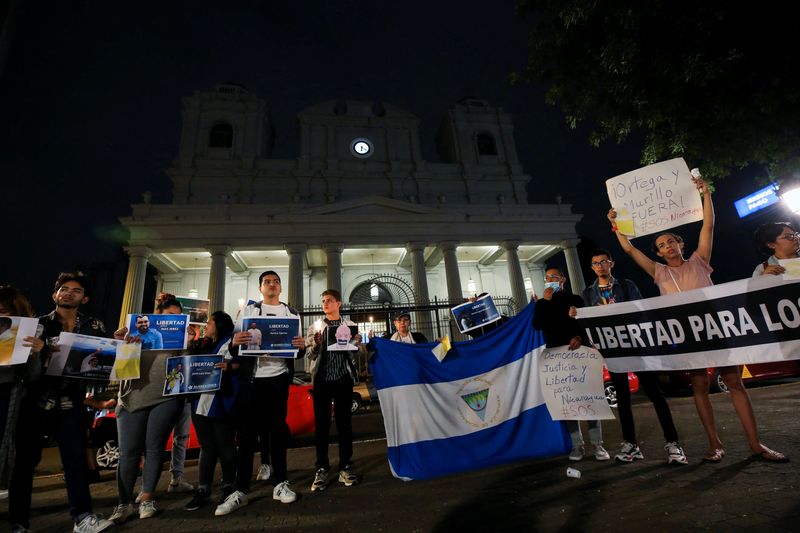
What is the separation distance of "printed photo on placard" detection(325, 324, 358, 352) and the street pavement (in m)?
1.39

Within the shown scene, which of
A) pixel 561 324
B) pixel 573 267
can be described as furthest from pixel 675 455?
pixel 573 267

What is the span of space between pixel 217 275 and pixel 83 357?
1713 cm

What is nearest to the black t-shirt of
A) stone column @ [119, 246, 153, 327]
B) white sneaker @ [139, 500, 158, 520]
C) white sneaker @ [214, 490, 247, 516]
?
white sneaker @ [214, 490, 247, 516]

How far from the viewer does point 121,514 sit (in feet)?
10.1

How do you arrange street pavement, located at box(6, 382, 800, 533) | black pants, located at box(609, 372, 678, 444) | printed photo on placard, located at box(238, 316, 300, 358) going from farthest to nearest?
black pants, located at box(609, 372, 678, 444) → printed photo on placard, located at box(238, 316, 300, 358) → street pavement, located at box(6, 382, 800, 533)

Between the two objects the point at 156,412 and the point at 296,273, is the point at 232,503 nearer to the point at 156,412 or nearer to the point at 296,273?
the point at 156,412

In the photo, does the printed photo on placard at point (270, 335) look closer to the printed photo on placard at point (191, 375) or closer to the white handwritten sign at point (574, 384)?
the printed photo on placard at point (191, 375)

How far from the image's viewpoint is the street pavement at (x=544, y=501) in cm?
238

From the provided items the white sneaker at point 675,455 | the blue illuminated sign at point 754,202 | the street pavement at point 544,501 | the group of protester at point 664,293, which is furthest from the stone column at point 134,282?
the blue illuminated sign at point 754,202

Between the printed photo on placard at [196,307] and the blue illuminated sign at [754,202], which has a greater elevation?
the blue illuminated sign at [754,202]

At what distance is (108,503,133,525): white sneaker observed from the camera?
3.05 metres

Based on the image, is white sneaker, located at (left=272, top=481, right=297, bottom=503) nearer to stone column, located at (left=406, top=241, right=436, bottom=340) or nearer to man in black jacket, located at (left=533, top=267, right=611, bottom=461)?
man in black jacket, located at (left=533, top=267, right=611, bottom=461)

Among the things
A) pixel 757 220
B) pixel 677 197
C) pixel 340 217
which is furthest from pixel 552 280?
pixel 757 220

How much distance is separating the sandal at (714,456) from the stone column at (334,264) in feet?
54.6
